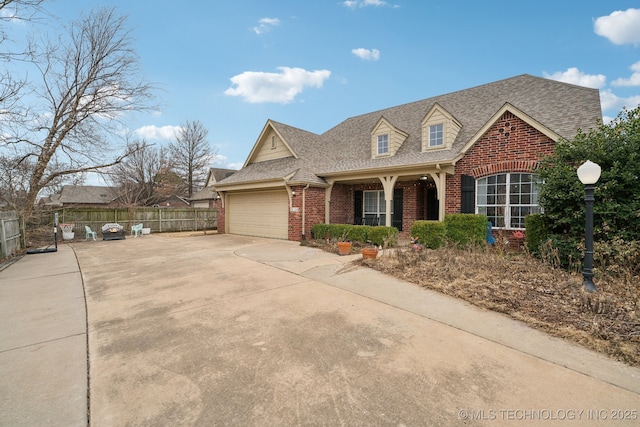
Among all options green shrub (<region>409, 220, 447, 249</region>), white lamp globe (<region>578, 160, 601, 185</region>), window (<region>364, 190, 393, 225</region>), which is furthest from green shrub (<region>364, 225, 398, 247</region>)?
white lamp globe (<region>578, 160, 601, 185</region>)

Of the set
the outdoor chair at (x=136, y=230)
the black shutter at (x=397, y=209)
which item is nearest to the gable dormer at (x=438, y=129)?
the black shutter at (x=397, y=209)

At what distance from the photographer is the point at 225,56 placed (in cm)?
1193

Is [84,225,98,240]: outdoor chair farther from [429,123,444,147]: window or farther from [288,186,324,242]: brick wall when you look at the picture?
[429,123,444,147]: window

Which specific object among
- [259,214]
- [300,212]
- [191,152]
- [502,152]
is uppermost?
[191,152]

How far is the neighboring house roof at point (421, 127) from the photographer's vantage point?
9156 millimetres

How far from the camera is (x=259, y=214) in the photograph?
14586mm

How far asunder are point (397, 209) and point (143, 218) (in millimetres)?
16149

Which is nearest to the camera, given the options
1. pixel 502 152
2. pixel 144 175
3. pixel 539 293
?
pixel 539 293

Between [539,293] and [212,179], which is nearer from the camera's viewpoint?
[539,293]

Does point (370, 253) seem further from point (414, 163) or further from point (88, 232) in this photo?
point (88, 232)

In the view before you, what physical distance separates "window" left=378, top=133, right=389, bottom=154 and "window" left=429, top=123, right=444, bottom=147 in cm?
195

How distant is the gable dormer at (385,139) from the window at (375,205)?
6.55 ft

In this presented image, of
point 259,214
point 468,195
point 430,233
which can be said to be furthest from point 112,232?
point 468,195

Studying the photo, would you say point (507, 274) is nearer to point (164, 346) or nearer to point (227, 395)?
point (227, 395)
